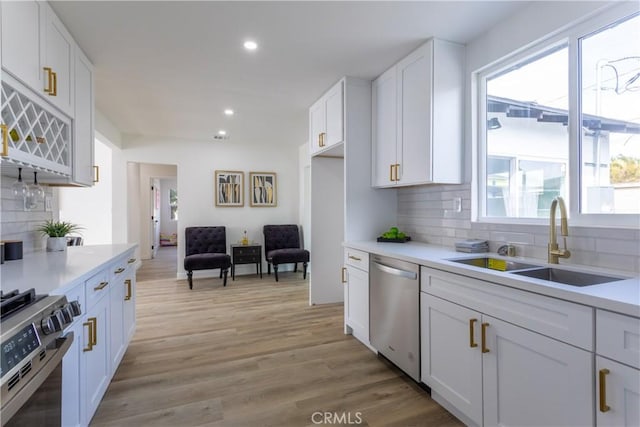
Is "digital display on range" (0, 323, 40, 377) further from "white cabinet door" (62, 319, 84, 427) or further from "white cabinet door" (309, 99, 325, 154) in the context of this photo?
"white cabinet door" (309, 99, 325, 154)

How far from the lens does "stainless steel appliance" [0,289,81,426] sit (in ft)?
2.76

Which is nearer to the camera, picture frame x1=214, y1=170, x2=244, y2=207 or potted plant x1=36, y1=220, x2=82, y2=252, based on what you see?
potted plant x1=36, y1=220, x2=82, y2=252

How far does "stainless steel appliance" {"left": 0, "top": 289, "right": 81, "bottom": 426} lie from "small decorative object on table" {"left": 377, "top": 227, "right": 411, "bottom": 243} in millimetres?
2331

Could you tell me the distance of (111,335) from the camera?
2.04m

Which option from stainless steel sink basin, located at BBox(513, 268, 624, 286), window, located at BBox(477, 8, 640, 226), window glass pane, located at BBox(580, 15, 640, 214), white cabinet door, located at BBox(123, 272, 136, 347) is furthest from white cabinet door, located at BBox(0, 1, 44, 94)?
window glass pane, located at BBox(580, 15, 640, 214)

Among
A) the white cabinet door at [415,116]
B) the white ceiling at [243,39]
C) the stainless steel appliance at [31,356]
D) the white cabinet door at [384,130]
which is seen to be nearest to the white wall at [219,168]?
the white ceiling at [243,39]

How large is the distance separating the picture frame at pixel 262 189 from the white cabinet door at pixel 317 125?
2382 millimetres

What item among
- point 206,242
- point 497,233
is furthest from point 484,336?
point 206,242

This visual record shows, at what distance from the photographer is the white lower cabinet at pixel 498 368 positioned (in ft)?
3.91

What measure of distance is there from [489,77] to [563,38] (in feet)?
1.78

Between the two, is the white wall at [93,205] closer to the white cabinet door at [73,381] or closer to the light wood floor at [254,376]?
the light wood floor at [254,376]

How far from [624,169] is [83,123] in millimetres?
3557

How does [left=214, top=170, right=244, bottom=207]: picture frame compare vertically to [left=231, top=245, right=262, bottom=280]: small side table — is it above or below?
above

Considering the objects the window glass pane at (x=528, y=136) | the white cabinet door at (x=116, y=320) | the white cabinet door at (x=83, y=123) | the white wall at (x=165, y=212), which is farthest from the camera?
the white wall at (x=165, y=212)
